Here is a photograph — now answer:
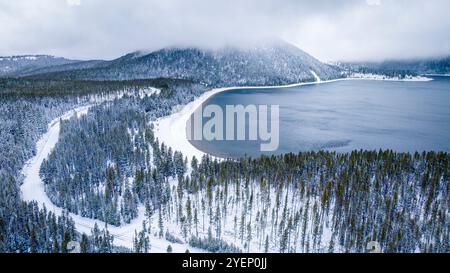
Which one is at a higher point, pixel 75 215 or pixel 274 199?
pixel 274 199

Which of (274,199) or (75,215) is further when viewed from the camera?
(274,199)

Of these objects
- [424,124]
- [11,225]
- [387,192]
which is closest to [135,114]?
[11,225]

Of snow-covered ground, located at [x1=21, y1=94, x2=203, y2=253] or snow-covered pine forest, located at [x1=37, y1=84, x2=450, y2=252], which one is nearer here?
snow-covered ground, located at [x1=21, y1=94, x2=203, y2=253]

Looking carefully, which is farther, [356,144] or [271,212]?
[356,144]

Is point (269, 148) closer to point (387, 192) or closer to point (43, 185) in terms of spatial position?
point (387, 192)

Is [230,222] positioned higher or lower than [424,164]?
lower

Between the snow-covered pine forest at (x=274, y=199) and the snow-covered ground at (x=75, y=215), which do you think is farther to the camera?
the snow-covered pine forest at (x=274, y=199)
